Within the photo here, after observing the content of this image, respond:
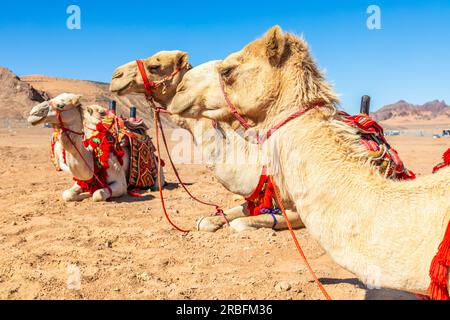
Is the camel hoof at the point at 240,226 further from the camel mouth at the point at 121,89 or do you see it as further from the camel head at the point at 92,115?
the camel head at the point at 92,115

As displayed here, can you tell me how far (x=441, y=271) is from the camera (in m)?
1.75

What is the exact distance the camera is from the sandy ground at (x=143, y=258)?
10.9ft

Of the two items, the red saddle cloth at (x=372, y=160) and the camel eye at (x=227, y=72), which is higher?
the camel eye at (x=227, y=72)

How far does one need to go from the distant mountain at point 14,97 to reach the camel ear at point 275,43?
53010 mm

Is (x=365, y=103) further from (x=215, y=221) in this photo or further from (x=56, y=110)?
(x=56, y=110)

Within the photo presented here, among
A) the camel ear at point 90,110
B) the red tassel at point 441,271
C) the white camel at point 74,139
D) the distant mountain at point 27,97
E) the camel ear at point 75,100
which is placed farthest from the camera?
the distant mountain at point 27,97

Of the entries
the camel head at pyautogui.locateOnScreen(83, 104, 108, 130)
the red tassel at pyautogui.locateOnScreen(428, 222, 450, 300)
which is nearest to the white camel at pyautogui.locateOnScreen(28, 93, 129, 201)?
the camel head at pyautogui.locateOnScreen(83, 104, 108, 130)

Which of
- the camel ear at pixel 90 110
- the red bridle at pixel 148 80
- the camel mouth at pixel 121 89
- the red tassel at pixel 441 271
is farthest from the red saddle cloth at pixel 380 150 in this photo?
the camel ear at pixel 90 110

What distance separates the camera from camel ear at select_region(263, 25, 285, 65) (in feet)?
7.32

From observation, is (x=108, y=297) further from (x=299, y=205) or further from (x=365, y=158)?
(x=365, y=158)

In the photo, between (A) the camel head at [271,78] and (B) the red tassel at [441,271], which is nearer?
(B) the red tassel at [441,271]

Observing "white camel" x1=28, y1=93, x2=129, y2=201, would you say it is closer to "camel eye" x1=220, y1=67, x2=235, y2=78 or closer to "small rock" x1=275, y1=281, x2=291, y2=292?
"small rock" x1=275, y1=281, x2=291, y2=292

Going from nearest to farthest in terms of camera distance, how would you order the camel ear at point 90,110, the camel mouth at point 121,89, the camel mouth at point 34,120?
the camel mouth at point 121,89
the camel mouth at point 34,120
the camel ear at point 90,110

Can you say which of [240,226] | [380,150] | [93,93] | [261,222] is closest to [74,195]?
[240,226]
